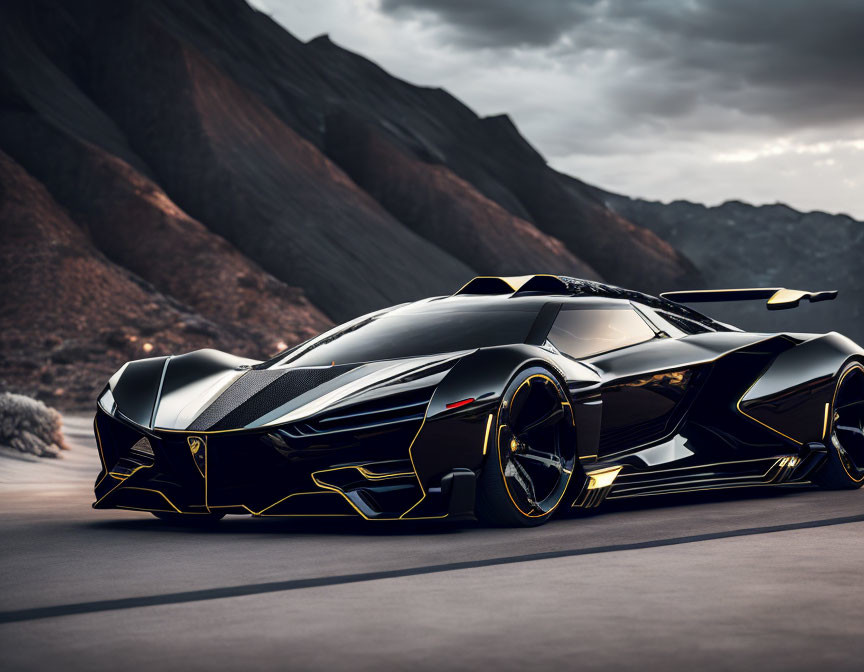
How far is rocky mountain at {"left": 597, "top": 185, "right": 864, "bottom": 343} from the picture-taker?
106 m

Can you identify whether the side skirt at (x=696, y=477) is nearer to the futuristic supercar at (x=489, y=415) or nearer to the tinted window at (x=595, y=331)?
the futuristic supercar at (x=489, y=415)

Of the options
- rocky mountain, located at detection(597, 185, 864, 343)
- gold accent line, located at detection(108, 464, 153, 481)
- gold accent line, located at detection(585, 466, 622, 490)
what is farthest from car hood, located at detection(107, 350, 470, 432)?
rocky mountain, located at detection(597, 185, 864, 343)

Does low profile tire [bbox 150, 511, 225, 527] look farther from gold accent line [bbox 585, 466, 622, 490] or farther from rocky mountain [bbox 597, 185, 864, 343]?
rocky mountain [bbox 597, 185, 864, 343]

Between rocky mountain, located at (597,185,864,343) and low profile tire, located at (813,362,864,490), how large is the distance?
94.3m

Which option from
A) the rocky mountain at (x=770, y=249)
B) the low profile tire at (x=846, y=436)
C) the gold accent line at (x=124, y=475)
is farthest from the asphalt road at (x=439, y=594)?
the rocky mountain at (x=770, y=249)

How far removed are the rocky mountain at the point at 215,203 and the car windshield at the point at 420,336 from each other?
18.1 metres

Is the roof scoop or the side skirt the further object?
the roof scoop

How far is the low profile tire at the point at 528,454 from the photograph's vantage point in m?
5.89

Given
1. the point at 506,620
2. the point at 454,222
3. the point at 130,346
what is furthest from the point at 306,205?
the point at 506,620

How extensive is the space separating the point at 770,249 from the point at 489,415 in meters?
110

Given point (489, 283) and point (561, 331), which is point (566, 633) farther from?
point (489, 283)

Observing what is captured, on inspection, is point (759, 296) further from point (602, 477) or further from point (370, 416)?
point (370, 416)

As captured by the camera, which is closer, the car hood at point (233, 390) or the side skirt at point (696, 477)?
the car hood at point (233, 390)

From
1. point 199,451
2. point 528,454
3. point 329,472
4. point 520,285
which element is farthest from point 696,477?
point 199,451
